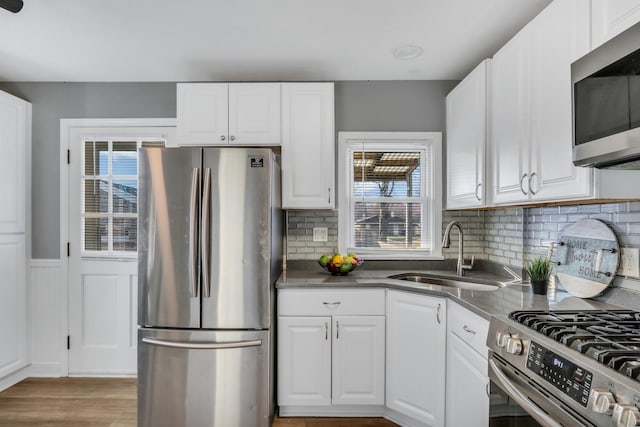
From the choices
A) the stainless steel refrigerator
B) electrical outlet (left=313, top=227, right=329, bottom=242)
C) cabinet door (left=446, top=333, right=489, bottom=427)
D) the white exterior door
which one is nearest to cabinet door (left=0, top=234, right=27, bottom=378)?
the white exterior door

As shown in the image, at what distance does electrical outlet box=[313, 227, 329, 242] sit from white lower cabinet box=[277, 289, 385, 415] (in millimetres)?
674

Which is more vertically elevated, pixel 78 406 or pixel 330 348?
pixel 330 348

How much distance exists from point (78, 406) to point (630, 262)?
11.0 ft

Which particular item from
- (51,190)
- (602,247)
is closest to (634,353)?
(602,247)

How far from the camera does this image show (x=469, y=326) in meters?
1.76

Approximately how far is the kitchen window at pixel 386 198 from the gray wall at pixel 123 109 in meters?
0.18

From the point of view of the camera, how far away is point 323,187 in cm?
272

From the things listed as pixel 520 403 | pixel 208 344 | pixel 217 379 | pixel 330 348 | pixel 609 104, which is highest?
pixel 609 104

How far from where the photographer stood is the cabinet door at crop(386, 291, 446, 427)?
2.08 meters

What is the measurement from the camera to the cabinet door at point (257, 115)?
270cm

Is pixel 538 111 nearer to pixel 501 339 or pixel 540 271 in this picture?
pixel 540 271

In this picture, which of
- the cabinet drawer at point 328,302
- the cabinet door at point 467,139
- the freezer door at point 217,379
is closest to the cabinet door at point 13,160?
the freezer door at point 217,379

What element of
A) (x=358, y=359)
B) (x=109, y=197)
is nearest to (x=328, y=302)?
(x=358, y=359)

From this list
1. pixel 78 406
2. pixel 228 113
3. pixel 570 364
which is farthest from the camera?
pixel 228 113
